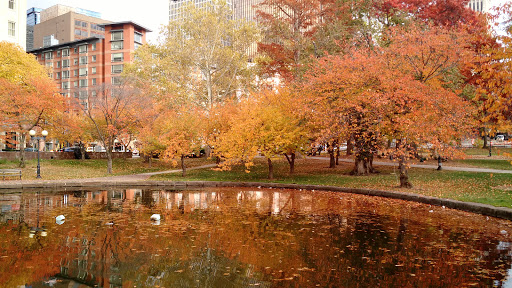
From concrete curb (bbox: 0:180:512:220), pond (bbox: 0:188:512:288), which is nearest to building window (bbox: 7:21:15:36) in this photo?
concrete curb (bbox: 0:180:512:220)

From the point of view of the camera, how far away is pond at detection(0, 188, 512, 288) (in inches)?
262

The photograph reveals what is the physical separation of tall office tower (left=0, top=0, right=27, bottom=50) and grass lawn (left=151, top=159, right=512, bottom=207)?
37785mm

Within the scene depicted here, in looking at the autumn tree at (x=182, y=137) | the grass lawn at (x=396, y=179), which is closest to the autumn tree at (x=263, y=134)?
the grass lawn at (x=396, y=179)

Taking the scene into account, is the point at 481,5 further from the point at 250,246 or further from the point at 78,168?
the point at 250,246

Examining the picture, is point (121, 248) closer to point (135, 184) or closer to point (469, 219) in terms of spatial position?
point (469, 219)

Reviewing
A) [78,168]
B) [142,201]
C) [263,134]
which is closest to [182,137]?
[263,134]

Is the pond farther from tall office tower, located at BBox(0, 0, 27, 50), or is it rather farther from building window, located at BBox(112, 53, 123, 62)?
building window, located at BBox(112, 53, 123, 62)

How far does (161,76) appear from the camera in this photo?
1735 inches

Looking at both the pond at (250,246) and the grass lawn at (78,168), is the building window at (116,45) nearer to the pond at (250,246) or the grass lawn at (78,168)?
the grass lawn at (78,168)

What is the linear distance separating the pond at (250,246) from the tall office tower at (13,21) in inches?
1767

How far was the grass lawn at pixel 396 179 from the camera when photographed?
17016 mm

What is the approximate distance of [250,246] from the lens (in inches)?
348

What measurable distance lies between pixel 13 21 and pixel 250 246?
5634 cm

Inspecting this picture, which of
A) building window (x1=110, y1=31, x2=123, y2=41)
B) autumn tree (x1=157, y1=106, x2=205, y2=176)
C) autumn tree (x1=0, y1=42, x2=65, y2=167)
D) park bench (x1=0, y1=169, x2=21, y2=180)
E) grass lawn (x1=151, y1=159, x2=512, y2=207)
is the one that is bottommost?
grass lawn (x1=151, y1=159, x2=512, y2=207)
